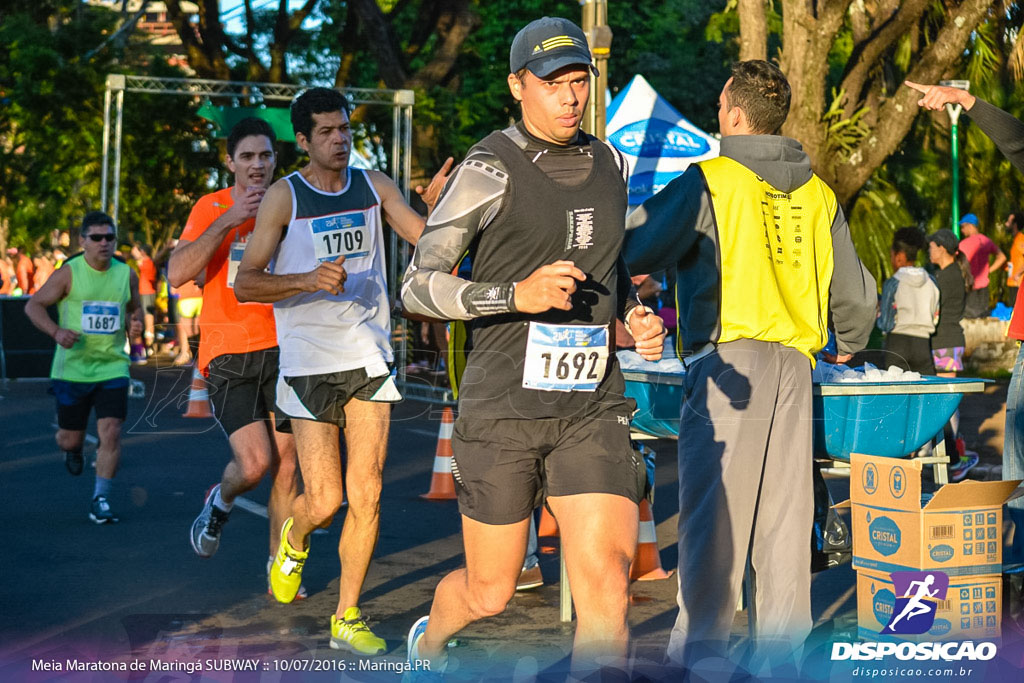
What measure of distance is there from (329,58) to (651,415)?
93.0 ft

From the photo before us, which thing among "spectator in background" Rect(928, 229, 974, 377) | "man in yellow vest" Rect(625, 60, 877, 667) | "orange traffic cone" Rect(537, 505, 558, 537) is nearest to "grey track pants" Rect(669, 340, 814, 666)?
"man in yellow vest" Rect(625, 60, 877, 667)

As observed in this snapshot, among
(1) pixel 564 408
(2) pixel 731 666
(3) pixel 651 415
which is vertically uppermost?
(1) pixel 564 408

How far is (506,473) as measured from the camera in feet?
13.3

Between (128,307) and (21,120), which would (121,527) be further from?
(21,120)

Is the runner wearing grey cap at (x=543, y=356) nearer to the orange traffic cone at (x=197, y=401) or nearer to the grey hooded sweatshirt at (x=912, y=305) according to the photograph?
the grey hooded sweatshirt at (x=912, y=305)

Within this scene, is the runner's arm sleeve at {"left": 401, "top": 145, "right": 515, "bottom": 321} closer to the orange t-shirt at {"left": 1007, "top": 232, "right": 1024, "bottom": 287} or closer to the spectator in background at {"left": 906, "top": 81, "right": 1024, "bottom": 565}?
the spectator in background at {"left": 906, "top": 81, "right": 1024, "bottom": 565}

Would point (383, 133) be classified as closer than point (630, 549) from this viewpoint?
No

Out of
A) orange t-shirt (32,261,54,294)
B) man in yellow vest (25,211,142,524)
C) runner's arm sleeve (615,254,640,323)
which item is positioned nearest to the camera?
runner's arm sleeve (615,254,640,323)

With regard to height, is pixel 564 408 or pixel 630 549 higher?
pixel 564 408

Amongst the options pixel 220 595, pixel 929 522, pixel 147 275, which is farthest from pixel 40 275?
pixel 929 522

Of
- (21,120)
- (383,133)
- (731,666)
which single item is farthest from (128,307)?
(21,120)

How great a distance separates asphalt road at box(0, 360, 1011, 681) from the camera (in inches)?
206

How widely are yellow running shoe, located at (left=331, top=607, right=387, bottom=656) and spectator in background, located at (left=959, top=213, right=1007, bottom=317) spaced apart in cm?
1223

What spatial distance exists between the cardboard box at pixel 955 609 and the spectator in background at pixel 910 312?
5.69 meters
